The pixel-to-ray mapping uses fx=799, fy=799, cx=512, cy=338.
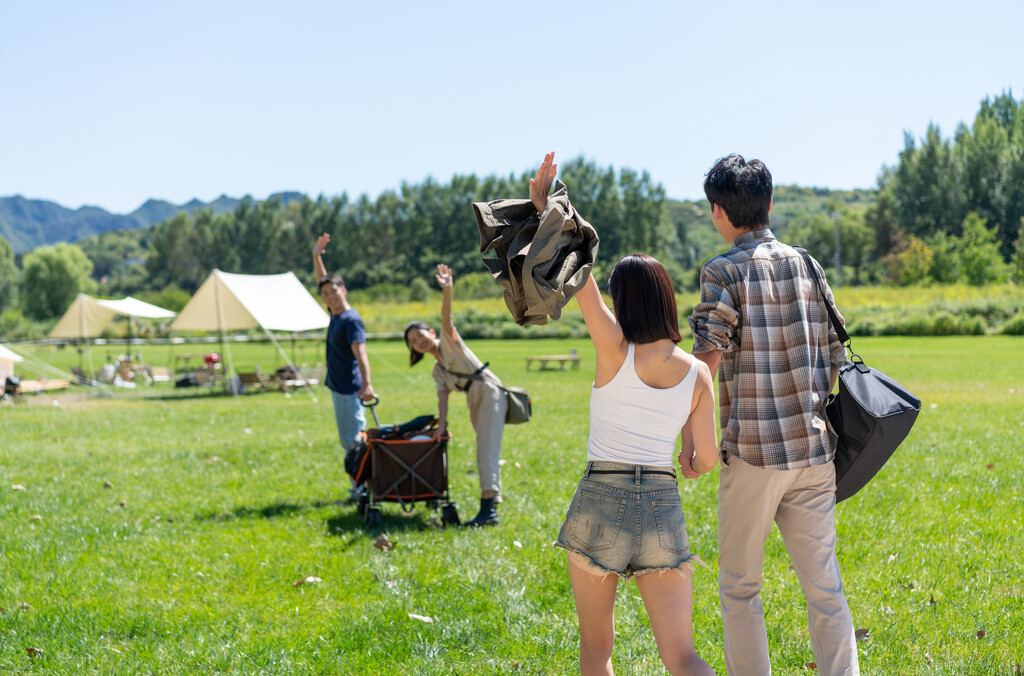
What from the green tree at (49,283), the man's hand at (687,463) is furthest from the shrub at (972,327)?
the green tree at (49,283)

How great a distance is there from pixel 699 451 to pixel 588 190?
319 ft

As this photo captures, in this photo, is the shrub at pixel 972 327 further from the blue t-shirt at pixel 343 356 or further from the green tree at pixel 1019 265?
the blue t-shirt at pixel 343 356

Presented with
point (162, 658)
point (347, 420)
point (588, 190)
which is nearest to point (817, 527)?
point (162, 658)

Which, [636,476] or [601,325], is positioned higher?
[601,325]

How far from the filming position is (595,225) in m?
104

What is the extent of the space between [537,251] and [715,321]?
85 cm

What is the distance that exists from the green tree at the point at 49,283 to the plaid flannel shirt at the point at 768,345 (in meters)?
105

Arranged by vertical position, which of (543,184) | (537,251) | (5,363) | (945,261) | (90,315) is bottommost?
(5,363)

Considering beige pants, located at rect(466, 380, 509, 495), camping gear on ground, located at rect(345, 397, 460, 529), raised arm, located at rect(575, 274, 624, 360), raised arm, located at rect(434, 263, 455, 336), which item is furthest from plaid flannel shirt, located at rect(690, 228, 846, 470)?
camping gear on ground, located at rect(345, 397, 460, 529)

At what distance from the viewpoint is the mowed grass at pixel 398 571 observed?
13.0 ft

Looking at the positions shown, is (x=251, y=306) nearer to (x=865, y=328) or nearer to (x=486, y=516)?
(x=486, y=516)

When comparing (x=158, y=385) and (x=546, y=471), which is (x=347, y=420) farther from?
(x=158, y=385)

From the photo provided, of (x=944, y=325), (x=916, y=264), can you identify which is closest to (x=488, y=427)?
(x=944, y=325)

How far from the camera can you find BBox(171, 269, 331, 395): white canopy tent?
67.8ft
